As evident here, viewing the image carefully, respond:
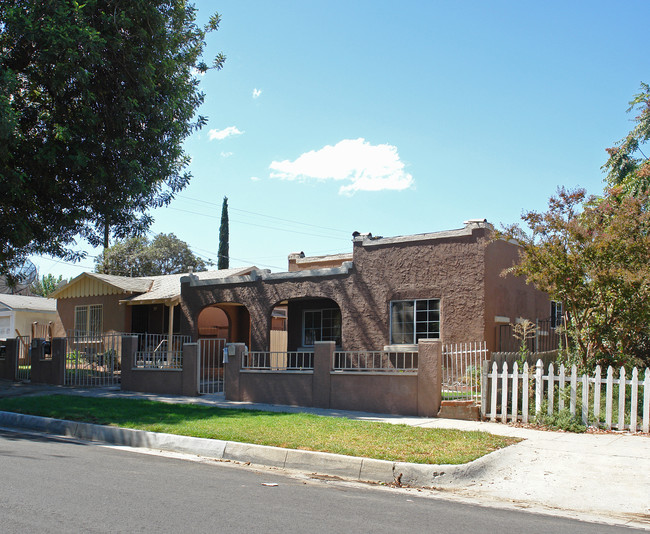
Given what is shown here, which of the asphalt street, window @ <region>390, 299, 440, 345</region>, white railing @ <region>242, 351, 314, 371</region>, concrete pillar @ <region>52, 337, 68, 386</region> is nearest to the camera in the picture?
the asphalt street

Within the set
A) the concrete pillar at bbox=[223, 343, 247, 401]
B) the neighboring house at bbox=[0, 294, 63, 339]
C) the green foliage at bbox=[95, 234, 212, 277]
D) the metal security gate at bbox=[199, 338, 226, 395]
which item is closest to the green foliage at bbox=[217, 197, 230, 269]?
the green foliage at bbox=[95, 234, 212, 277]

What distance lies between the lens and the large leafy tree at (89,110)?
46.5 ft

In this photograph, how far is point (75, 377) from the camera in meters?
18.3

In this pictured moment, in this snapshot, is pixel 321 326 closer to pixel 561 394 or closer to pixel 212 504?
pixel 561 394

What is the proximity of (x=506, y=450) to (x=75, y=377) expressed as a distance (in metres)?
13.7

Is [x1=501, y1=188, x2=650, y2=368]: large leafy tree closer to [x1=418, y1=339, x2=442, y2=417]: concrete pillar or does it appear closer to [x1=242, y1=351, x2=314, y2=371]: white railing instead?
[x1=418, y1=339, x2=442, y2=417]: concrete pillar

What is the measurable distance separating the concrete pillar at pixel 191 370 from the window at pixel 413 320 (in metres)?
5.40

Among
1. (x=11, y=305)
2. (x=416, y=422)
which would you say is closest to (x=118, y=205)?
(x=416, y=422)

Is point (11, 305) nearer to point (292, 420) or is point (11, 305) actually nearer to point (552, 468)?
point (292, 420)

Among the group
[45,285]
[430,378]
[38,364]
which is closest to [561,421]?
[430,378]

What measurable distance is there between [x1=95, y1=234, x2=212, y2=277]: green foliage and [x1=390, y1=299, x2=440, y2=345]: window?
92.6 ft

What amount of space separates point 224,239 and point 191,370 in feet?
92.7

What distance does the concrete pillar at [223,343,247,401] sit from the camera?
14.9 meters

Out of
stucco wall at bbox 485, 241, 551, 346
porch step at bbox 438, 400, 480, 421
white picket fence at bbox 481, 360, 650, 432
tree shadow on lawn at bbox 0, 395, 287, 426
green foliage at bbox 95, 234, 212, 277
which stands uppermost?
Result: green foliage at bbox 95, 234, 212, 277
